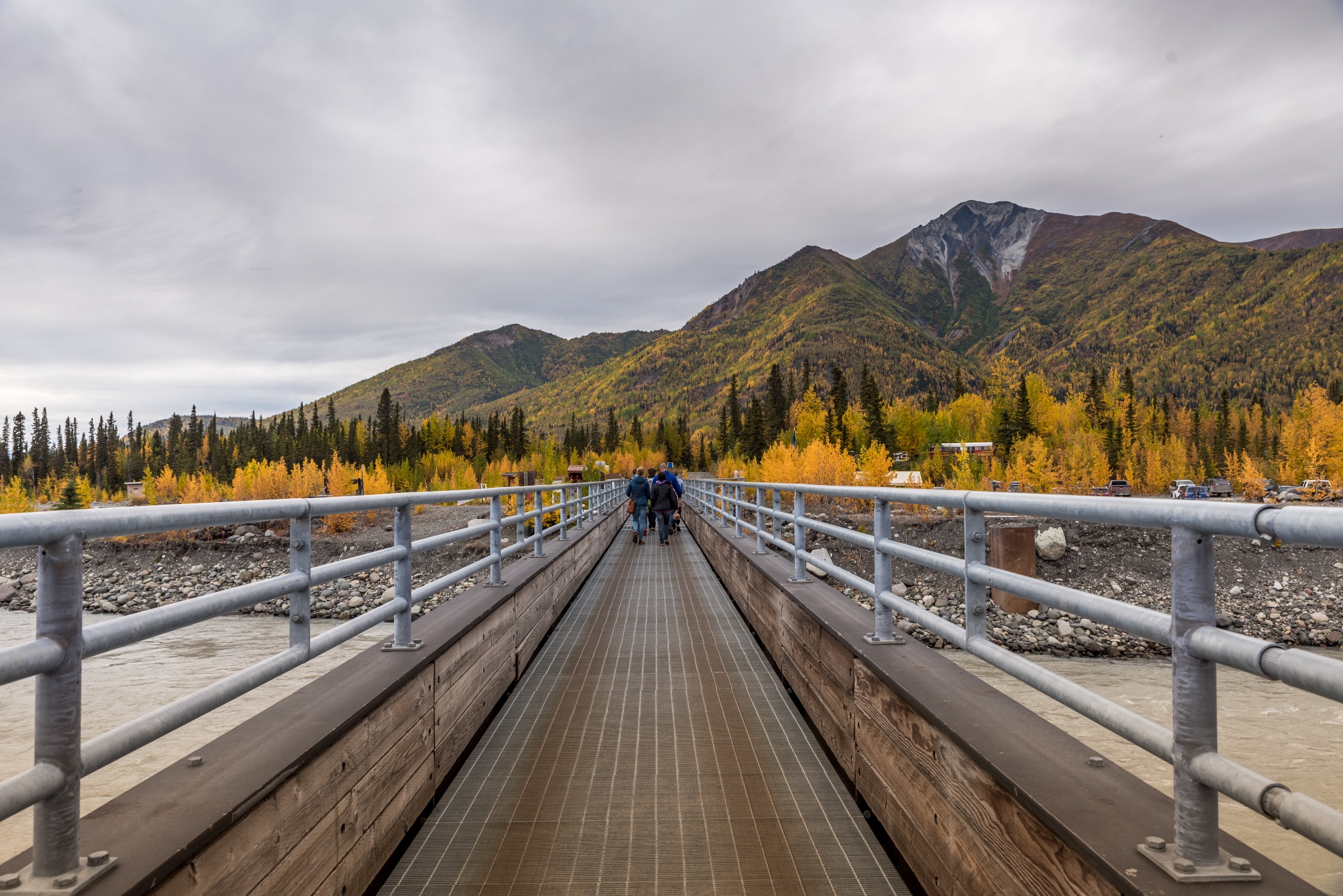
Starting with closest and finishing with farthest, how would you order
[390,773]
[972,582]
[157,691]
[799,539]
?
1. [972,582]
2. [390,773]
3. [799,539]
4. [157,691]

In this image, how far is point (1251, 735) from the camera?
11.1 metres

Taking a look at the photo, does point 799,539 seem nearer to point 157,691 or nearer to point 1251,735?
point 1251,735

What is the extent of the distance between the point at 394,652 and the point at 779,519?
14.6 ft

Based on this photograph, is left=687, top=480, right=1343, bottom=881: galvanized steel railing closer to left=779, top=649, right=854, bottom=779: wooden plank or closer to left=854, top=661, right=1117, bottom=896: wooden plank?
left=854, top=661, right=1117, bottom=896: wooden plank

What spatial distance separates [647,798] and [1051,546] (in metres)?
27.4

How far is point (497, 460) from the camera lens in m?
108

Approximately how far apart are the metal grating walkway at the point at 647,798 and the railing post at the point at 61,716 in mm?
1504

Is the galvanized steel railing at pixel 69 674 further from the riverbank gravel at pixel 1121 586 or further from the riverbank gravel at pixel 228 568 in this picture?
the riverbank gravel at pixel 228 568

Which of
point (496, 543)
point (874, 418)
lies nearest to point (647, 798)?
point (496, 543)

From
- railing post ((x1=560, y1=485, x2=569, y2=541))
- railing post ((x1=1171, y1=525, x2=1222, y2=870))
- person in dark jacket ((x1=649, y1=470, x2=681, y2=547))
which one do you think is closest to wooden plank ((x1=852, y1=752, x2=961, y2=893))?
railing post ((x1=1171, y1=525, x2=1222, y2=870))

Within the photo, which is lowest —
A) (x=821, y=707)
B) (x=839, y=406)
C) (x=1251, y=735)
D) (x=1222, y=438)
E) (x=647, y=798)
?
(x=1251, y=735)

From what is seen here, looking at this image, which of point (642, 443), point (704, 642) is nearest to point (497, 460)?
point (642, 443)

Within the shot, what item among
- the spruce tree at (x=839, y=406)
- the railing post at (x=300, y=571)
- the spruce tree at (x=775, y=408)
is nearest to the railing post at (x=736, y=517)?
the railing post at (x=300, y=571)

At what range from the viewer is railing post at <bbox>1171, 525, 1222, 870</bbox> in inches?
64.5
